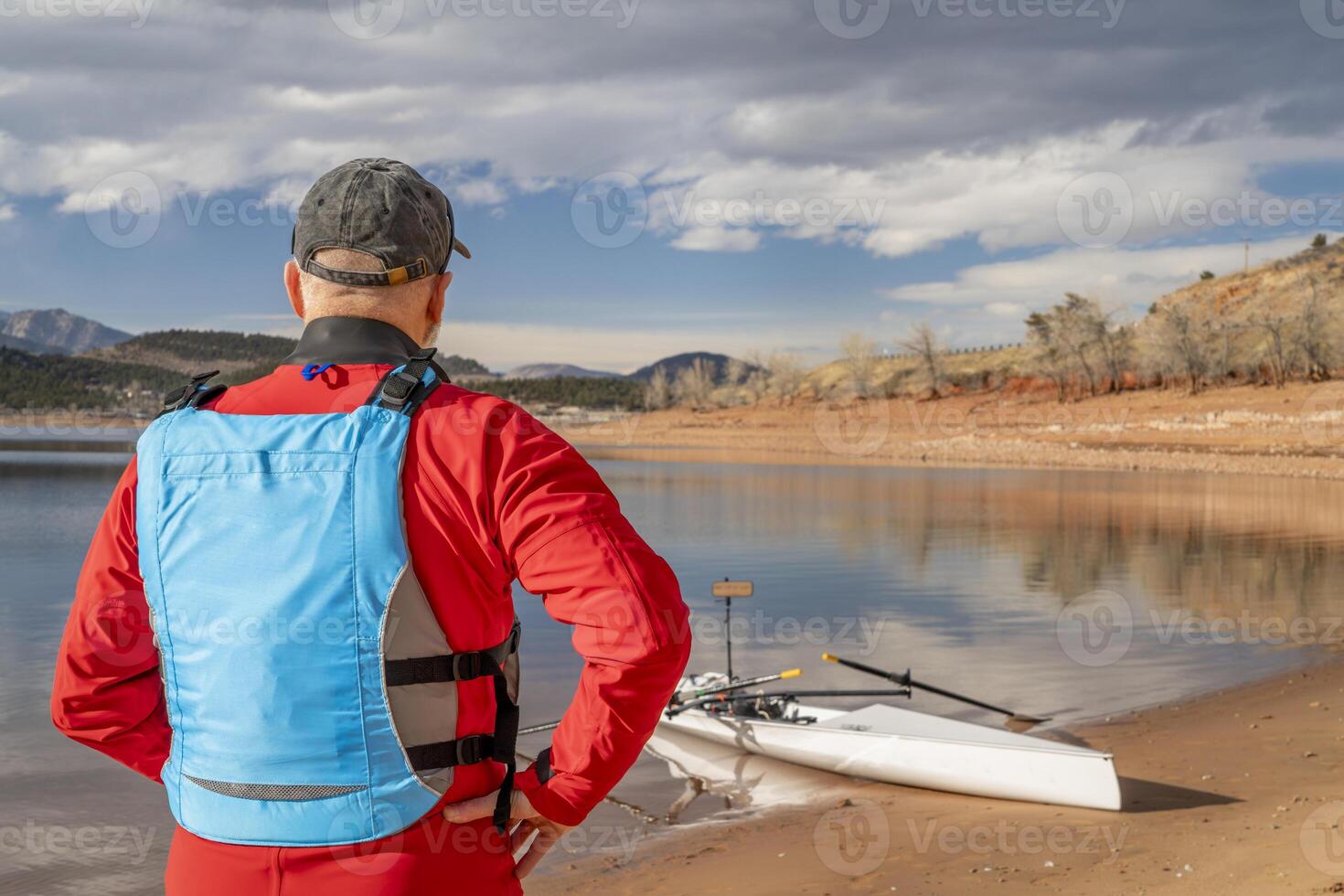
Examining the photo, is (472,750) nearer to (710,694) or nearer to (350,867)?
(350,867)

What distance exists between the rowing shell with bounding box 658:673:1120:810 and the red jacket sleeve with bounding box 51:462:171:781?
23.9ft

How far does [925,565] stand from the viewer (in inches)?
917

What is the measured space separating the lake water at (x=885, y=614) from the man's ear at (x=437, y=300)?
22.6 feet

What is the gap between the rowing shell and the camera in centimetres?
802

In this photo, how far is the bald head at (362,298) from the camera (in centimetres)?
205

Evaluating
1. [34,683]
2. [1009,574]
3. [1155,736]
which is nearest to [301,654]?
[1155,736]

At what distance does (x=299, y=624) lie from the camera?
1829mm

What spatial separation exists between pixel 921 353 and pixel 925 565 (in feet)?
252

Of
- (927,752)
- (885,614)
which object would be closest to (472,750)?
(927,752)

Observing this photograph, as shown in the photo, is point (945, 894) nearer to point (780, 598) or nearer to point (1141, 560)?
point (780, 598)

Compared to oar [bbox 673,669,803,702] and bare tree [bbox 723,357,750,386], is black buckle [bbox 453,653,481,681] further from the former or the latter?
bare tree [bbox 723,357,750,386]

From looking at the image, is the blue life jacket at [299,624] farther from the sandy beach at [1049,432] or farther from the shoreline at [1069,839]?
the sandy beach at [1049,432]

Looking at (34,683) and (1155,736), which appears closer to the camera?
(1155,736)

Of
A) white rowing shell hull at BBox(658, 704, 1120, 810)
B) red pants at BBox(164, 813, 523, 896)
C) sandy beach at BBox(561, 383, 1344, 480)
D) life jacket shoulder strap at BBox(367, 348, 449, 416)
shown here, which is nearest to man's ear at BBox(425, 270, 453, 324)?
life jacket shoulder strap at BBox(367, 348, 449, 416)
